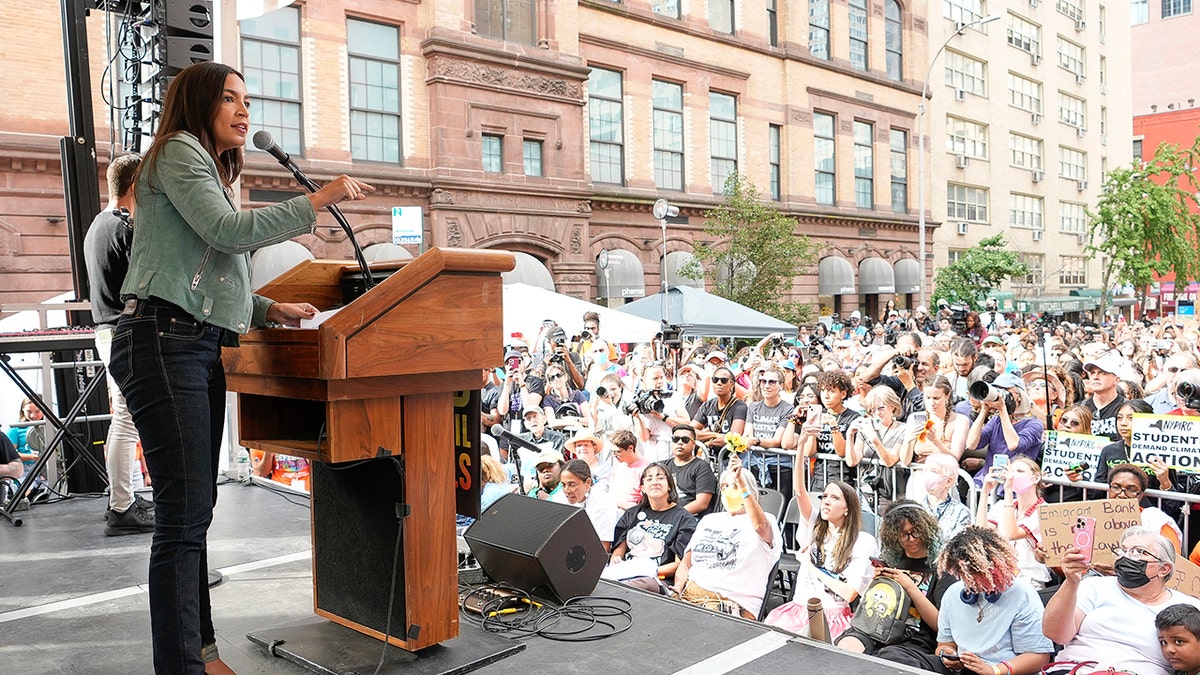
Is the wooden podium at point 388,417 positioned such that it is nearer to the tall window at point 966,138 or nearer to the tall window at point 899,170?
the tall window at point 899,170

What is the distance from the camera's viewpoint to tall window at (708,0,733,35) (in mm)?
28703

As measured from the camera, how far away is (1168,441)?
18.6ft

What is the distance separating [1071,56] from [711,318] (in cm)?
4042

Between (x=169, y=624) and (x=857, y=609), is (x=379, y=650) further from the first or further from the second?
(x=857, y=609)

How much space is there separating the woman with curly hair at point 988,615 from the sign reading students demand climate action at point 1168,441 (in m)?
1.81

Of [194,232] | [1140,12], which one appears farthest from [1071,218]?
[194,232]

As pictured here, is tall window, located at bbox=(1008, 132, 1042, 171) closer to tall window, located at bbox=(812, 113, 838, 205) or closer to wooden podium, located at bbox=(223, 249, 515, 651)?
tall window, located at bbox=(812, 113, 838, 205)

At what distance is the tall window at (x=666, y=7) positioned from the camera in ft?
87.9

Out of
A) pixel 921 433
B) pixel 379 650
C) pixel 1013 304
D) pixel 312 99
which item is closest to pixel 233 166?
pixel 379 650

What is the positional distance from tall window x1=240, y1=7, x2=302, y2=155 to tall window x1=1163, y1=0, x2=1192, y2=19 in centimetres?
6796

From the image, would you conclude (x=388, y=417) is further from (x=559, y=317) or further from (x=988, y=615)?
(x=559, y=317)

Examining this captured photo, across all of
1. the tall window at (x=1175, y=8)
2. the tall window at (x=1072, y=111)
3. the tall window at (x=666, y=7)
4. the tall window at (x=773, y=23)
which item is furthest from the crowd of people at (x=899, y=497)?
the tall window at (x=1175, y=8)

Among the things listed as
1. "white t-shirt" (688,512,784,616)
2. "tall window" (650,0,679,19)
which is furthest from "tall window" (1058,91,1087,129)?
"white t-shirt" (688,512,784,616)

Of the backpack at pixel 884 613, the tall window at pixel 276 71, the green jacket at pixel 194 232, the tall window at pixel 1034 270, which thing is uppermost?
the tall window at pixel 276 71
